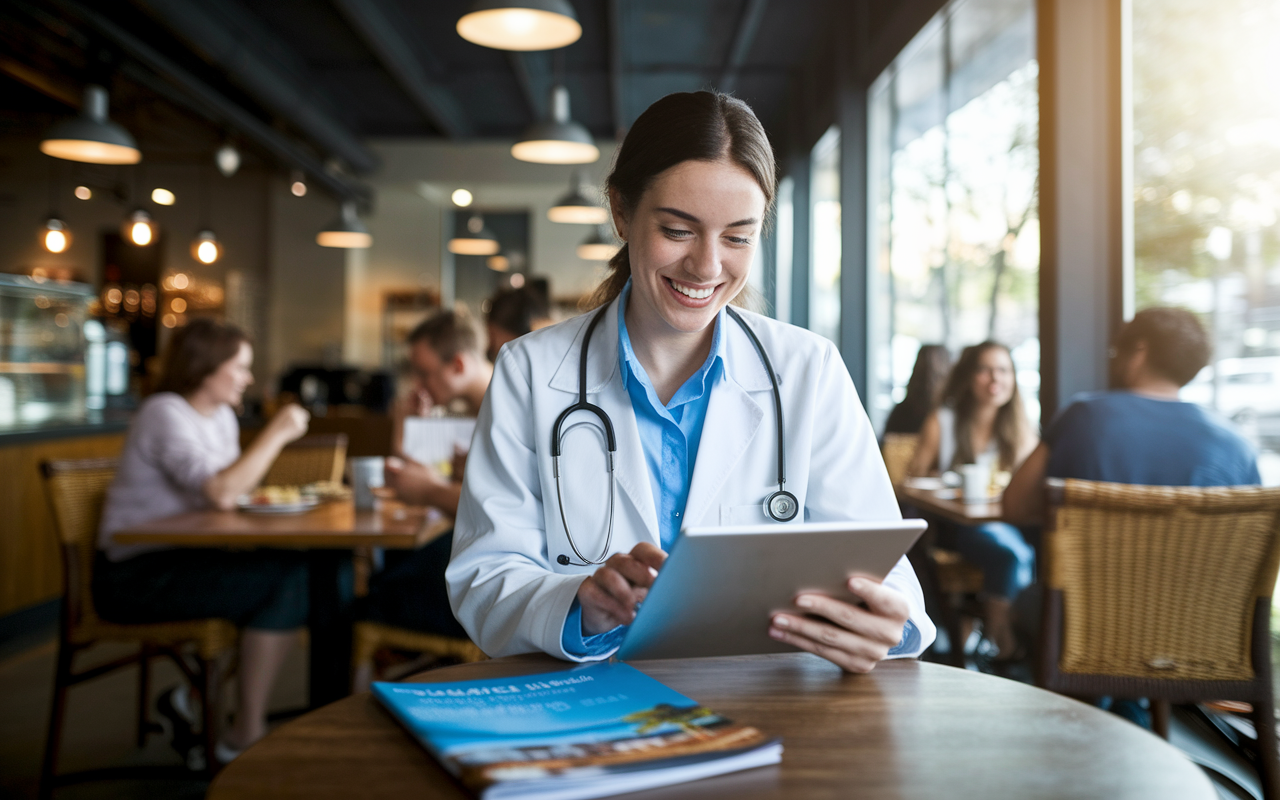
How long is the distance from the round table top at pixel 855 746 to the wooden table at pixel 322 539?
1.63 m

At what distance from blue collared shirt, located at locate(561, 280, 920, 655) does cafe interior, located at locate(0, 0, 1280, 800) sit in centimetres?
24

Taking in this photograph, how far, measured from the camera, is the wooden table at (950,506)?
3184 millimetres

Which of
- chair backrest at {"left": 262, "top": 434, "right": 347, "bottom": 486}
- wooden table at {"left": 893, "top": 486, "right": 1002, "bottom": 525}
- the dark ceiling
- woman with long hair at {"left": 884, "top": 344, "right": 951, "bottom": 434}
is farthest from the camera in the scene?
the dark ceiling

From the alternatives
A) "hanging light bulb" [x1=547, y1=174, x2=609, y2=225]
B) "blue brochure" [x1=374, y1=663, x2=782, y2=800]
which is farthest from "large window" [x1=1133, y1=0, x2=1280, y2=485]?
"hanging light bulb" [x1=547, y1=174, x2=609, y2=225]

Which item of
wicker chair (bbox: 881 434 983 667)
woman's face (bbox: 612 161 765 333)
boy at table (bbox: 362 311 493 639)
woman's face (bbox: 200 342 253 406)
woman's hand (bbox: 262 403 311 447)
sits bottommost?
wicker chair (bbox: 881 434 983 667)

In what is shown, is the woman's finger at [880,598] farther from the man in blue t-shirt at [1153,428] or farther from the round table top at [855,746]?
the man in blue t-shirt at [1153,428]

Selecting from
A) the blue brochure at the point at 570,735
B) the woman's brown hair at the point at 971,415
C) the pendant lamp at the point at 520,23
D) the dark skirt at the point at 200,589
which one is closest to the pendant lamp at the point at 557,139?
the pendant lamp at the point at 520,23

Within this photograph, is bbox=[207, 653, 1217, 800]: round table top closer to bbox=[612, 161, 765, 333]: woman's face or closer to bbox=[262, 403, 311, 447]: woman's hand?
bbox=[612, 161, 765, 333]: woman's face

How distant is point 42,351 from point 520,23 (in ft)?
11.6

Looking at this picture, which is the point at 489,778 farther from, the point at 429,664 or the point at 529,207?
the point at 529,207

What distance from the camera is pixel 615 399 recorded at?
1.46 m

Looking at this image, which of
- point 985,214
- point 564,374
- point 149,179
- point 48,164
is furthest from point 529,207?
point 564,374

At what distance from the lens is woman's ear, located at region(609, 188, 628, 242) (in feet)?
5.24

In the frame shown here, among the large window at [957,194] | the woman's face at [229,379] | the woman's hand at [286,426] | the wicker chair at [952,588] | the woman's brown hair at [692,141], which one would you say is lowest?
the wicker chair at [952,588]
